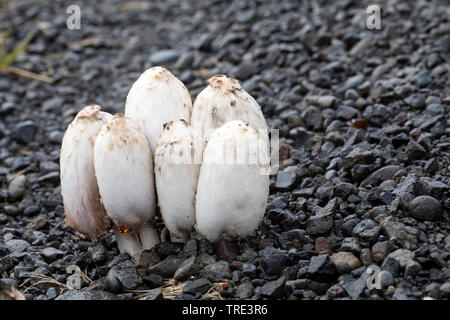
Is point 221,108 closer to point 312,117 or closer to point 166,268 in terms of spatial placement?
point 166,268

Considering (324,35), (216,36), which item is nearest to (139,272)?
(324,35)

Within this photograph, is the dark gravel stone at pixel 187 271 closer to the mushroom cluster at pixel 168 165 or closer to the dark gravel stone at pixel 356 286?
the mushroom cluster at pixel 168 165

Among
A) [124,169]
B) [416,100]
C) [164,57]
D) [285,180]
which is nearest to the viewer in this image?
[124,169]

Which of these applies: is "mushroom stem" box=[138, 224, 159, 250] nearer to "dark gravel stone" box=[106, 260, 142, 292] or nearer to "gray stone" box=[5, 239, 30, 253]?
"dark gravel stone" box=[106, 260, 142, 292]

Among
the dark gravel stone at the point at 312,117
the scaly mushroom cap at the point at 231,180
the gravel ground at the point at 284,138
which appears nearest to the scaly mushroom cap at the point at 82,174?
the gravel ground at the point at 284,138

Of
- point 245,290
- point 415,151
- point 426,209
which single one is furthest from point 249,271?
point 415,151

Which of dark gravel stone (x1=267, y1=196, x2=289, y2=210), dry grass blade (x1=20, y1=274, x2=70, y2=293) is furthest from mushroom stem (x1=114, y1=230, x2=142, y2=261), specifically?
dark gravel stone (x1=267, y1=196, x2=289, y2=210)

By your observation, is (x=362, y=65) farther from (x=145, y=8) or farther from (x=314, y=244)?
(x=145, y=8)
